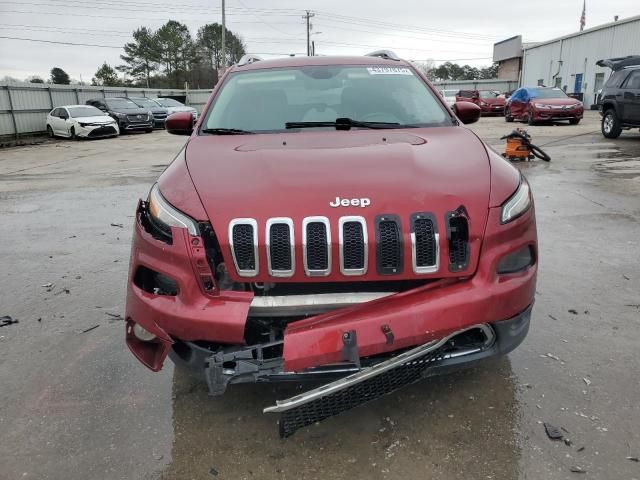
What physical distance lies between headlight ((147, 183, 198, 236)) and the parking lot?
39.2 inches

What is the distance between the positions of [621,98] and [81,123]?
19.0 meters

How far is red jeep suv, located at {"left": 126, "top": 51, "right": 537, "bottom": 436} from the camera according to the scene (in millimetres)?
2193

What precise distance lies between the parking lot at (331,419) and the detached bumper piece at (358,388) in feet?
0.73

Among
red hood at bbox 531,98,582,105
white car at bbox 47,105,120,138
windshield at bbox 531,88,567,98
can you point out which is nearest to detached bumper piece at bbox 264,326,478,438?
red hood at bbox 531,98,582,105

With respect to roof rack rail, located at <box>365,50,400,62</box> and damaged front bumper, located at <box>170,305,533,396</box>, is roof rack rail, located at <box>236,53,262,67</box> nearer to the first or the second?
roof rack rail, located at <box>365,50,400,62</box>

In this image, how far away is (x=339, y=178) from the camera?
2482 mm

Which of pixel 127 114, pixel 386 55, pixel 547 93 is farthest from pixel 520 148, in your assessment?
pixel 127 114

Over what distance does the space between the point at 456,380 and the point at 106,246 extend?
166 inches

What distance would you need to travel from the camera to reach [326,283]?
7.61ft

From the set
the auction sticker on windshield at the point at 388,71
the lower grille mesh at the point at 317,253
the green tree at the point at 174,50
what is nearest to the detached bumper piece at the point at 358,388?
the lower grille mesh at the point at 317,253

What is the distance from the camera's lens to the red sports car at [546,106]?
19.4 m

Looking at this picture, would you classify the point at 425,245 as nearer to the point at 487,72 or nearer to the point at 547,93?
the point at 547,93

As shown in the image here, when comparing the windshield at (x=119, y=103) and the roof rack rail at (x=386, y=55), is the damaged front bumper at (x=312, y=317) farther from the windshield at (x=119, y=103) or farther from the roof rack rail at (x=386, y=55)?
the windshield at (x=119, y=103)

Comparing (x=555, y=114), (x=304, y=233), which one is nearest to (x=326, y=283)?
(x=304, y=233)
